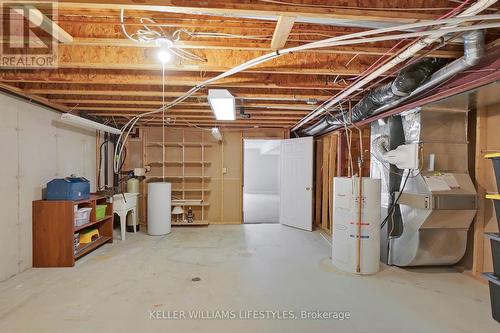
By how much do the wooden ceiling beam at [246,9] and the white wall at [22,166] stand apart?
2.27 metres

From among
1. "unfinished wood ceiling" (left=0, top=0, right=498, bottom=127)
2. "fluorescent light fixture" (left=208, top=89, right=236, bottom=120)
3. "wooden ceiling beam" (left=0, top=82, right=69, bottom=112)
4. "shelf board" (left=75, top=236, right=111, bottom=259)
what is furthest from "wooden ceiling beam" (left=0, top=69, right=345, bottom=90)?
"shelf board" (left=75, top=236, right=111, bottom=259)

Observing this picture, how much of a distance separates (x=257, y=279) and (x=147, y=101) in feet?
9.15

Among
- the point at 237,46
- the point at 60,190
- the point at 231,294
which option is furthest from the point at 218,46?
the point at 60,190

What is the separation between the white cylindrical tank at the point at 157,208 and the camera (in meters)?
4.62

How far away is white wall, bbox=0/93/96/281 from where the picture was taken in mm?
2746

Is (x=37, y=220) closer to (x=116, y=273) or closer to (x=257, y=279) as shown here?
(x=116, y=273)

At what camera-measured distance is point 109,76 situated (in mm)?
2564

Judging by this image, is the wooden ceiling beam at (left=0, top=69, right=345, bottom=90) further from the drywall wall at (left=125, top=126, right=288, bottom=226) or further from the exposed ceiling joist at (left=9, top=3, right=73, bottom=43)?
the drywall wall at (left=125, top=126, right=288, bottom=226)

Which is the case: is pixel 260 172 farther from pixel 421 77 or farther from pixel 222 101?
pixel 421 77

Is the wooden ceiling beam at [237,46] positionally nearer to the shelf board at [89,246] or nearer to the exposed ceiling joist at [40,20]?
the exposed ceiling joist at [40,20]

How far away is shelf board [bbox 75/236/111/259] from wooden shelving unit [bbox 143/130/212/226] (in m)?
1.51

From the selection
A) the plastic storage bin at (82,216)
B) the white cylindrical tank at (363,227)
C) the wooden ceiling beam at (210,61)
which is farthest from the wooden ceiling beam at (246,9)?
the plastic storage bin at (82,216)

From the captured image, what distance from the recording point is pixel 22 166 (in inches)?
117

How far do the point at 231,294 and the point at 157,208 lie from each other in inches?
108
